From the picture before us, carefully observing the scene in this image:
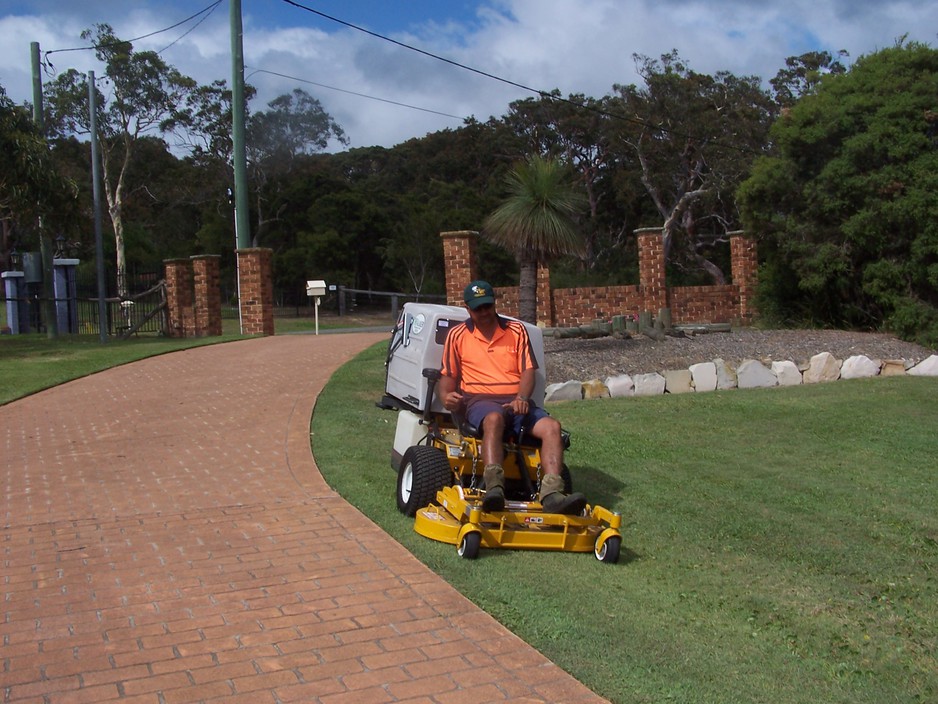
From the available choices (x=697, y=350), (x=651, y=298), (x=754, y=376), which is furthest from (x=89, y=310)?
(x=754, y=376)

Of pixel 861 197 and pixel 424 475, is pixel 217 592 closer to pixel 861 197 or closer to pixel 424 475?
pixel 424 475

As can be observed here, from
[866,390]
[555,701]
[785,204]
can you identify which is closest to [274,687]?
[555,701]

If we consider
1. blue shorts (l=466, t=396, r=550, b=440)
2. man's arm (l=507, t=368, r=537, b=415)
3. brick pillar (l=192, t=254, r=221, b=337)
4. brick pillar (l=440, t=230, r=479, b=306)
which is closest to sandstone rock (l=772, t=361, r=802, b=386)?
man's arm (l=507, t=368, r=537, b=415)

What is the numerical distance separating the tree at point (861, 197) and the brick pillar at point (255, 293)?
10768 mm

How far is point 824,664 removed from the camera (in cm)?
450

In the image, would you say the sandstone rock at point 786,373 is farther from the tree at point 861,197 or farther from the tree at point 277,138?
the tree at point 277,138

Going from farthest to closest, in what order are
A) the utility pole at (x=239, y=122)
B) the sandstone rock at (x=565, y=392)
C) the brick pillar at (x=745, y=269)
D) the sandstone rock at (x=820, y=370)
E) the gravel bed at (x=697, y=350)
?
the brick pillar at (x=745, y=269)
the utility pole at (x=239, y=122)
the gravel bed at (x=697, y=350)
the sandstone rock at (x=820, y=370)
the sandstone rock at (x=565, y=392)

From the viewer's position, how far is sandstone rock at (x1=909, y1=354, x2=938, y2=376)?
14.7 meters

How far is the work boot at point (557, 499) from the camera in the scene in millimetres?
5902

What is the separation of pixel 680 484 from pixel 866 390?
247 inches

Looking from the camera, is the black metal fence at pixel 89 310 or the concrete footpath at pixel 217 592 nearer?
the concrete footpath at pixel 217 592

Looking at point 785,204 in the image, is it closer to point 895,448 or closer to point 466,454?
point 895,448

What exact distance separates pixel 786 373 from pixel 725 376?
118 centimetres

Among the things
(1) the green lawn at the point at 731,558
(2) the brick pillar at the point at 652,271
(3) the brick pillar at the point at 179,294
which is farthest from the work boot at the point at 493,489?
(2) the brick pillar at the point at 652,271
